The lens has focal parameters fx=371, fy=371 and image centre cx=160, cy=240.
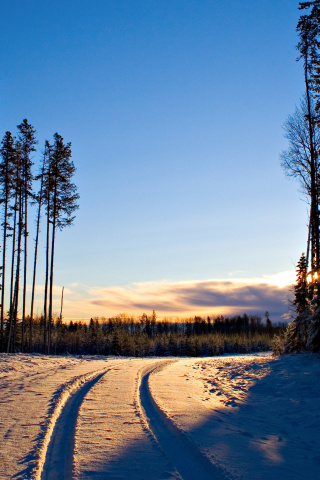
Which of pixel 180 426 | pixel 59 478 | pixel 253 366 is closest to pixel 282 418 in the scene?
pixel 180 426

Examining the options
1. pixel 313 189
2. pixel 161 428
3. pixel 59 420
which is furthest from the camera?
pixel 313 189

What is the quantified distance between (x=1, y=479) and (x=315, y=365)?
10560mm

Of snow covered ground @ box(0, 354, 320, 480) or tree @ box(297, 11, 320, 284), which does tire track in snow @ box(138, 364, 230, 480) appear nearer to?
snow covered ground @ box(0, 354, 320, 480)

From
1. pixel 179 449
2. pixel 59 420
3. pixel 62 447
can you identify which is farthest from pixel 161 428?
pixel 59 420

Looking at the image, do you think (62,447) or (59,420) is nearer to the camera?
(62,447)

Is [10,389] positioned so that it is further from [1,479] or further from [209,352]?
[209,352]

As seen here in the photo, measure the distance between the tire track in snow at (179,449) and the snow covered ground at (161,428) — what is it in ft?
0.05

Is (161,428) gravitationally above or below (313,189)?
below

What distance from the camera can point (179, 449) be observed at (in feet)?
18.0

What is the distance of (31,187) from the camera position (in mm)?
28062

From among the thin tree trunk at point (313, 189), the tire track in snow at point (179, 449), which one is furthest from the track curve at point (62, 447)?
the thin tree trunk at point (313, 189)

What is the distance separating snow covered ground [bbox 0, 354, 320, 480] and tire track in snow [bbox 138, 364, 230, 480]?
2 cm

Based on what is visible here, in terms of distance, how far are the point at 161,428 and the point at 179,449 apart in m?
1.09

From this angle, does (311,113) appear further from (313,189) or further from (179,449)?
(179,449)
